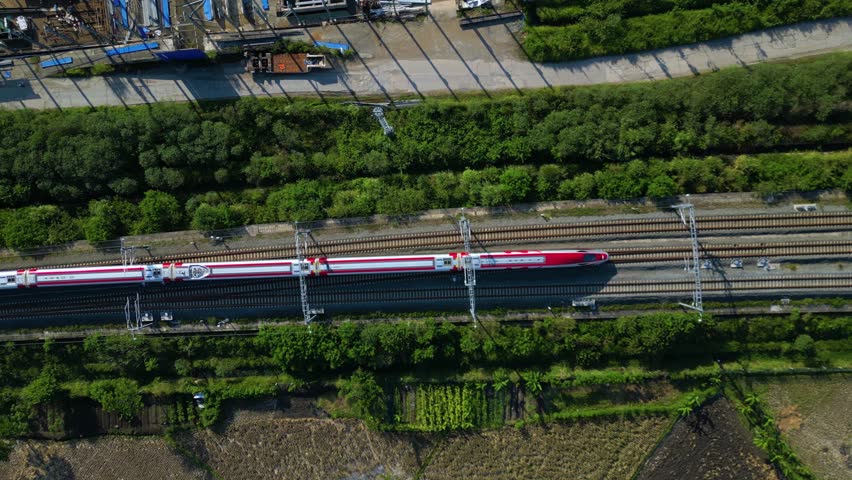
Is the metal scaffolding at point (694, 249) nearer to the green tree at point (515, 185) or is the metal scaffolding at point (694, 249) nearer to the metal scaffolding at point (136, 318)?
the green tree at point (515, 185)

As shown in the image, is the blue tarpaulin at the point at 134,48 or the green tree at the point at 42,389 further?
the blue tarpaulin at the point at 134,48

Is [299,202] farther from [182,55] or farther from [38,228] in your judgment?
[38,228]

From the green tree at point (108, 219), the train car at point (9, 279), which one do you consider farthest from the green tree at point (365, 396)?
the train car at point (9, 279)

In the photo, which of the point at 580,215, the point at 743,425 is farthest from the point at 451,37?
the point at 743,425

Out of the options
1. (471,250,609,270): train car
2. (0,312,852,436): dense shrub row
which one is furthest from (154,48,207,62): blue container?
(471,250,609,270): train car

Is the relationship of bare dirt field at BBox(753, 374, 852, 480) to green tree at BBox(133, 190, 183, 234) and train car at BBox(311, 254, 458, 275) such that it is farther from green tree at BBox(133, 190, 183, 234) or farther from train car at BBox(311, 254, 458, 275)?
green tree at BBox(133, 190, 183, 234)

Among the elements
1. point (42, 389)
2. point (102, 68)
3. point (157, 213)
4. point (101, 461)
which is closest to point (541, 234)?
point (157, 213)
